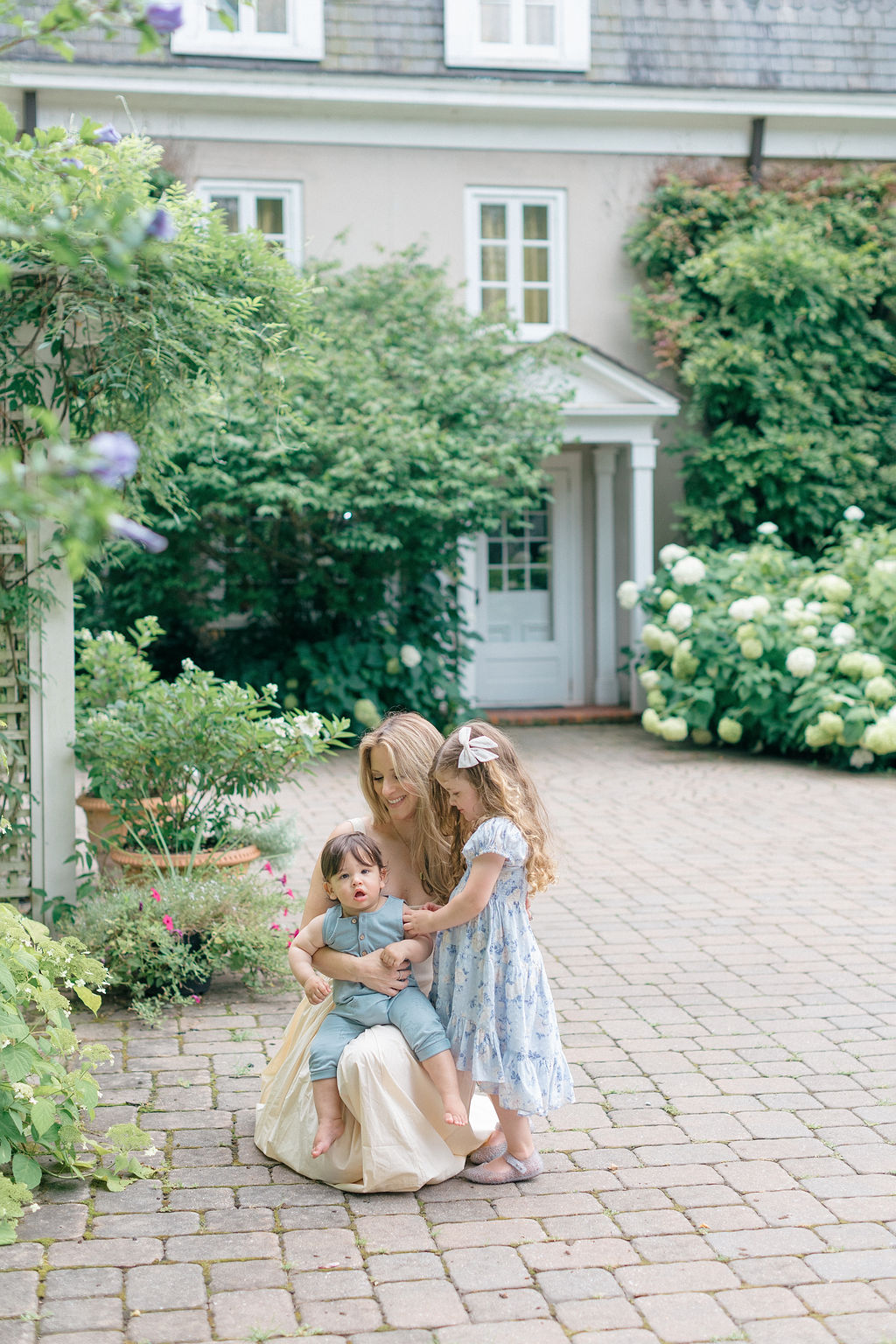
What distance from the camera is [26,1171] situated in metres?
3.29

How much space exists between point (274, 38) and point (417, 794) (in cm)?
1079

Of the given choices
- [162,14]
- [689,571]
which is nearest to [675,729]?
[689,571]

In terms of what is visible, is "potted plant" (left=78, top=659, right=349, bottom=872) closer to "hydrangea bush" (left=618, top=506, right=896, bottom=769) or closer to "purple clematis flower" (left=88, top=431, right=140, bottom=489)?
"purple clematis flower" (left=88, top=431, right=140, bottom=489)

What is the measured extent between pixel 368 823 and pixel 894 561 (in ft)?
25.6

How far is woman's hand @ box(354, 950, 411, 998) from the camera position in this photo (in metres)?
3.56

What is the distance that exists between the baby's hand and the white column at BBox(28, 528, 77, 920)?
2248mm

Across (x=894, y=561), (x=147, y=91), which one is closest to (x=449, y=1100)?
(x=894, y=561)

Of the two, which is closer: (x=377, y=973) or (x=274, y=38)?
(x=377, y=973)

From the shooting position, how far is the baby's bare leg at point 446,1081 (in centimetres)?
338

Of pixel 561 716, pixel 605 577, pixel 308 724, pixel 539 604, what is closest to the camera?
pixel 308 724

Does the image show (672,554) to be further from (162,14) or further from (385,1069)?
(162,14)

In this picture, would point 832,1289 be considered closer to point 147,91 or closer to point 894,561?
point 894,561

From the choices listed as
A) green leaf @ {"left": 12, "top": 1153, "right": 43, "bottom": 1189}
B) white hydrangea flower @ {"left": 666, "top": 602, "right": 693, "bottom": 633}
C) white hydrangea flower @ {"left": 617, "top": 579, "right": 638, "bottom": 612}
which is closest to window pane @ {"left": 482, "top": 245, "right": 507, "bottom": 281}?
white hydrangea flower @ {"left": 617, "top": 579, "right": 638, "bottom": 612}

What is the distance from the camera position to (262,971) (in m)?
5.23
